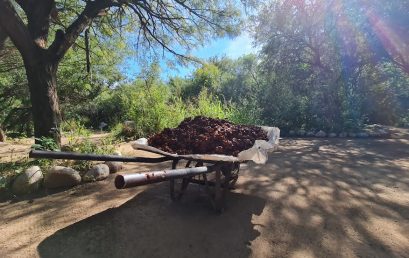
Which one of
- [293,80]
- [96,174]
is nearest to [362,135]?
[293,80]

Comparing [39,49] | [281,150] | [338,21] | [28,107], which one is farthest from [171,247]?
[28,107]

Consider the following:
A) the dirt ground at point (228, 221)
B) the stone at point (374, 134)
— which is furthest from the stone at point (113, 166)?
the stone at point (374, 134)

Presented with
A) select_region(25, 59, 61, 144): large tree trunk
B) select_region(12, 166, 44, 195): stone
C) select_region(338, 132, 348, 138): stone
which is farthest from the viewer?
Result: select_region(338, 132, 348, 138): stone

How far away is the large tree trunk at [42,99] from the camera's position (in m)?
4.69

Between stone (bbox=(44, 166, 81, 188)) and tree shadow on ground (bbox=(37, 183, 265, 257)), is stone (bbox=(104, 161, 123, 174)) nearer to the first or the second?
stone (bbox=(44, 166, 81, 188))

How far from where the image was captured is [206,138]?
3.37 metres

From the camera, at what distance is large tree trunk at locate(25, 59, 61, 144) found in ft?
15.4

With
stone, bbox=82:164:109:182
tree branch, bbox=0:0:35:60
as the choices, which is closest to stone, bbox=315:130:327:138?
stone, bbox=82:164:109:182

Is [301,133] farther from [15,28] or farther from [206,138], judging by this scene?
[15,28]

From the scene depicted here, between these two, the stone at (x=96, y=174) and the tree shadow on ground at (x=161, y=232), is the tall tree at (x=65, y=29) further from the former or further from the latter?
the tree shadow on ground at (x=161, y=232)

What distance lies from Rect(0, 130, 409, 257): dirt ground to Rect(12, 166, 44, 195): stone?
19cm

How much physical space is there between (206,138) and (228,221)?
897 mm

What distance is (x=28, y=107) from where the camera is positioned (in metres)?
10.5

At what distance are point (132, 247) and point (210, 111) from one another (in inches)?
203
